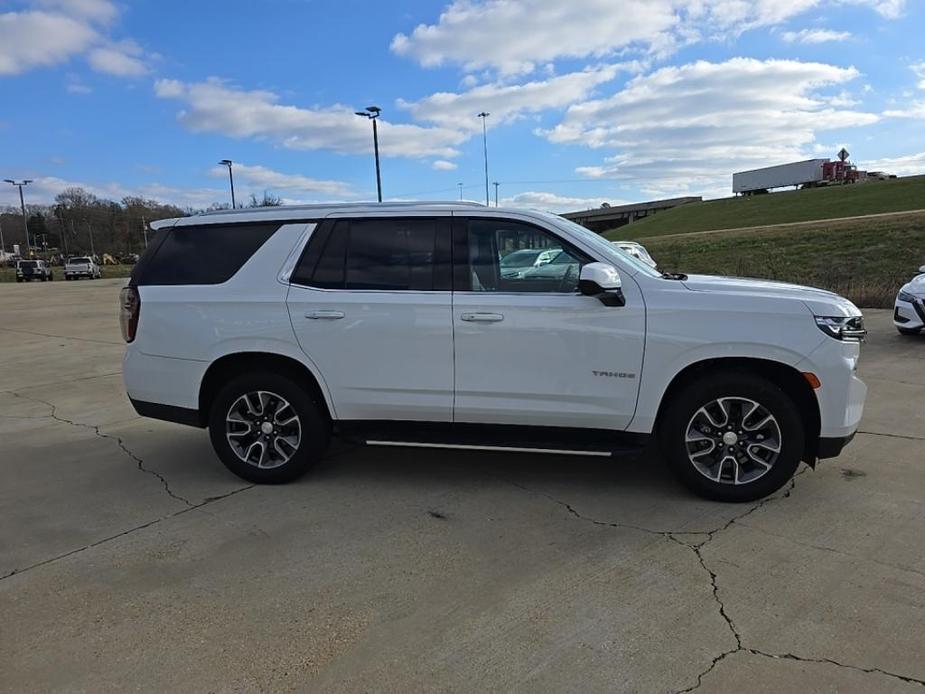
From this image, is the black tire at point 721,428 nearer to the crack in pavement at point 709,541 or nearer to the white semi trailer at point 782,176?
the crack in pavement at point 709,541

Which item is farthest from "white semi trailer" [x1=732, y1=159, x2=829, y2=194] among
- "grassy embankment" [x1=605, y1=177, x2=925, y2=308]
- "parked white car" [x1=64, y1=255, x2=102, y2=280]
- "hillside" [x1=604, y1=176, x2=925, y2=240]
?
"parked white car" [x1=64, y1=255, x2=102, y2=280]

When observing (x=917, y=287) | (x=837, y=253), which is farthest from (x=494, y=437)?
(x=837, y=253)

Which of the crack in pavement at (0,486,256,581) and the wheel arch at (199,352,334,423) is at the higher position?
→ the wheel arch at (199,352,334,423)

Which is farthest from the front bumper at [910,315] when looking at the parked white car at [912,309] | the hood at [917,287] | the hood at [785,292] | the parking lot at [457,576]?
the hood at [785,292]

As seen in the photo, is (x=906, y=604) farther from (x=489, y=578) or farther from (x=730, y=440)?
(x=489, y=578)

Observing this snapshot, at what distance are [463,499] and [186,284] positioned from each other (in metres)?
2.44

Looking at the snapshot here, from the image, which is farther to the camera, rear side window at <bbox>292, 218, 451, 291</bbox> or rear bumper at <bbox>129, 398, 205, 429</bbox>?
rear bumper at <bbox>129, 398, 205, 429</bbox>

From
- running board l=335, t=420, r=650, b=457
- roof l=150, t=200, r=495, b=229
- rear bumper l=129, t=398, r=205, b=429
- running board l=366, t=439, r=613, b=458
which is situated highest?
roof l=150, t=200, r=495, b=229

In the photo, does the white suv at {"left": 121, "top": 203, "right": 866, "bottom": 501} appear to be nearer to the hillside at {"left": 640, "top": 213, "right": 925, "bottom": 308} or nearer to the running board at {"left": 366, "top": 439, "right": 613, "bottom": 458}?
the running board at {"left": 366, "top": 439, "right": 613, "bottom": 458}

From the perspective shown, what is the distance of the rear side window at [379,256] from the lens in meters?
4.36

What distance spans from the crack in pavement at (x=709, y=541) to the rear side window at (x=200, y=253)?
7.94 ft

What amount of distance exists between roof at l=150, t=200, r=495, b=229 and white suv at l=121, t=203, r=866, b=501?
0.02 metres

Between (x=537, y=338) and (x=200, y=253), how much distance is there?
2464 millimetres

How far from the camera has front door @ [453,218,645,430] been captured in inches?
160
